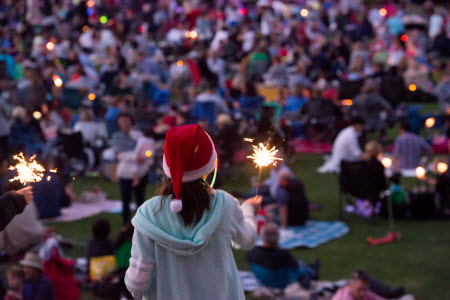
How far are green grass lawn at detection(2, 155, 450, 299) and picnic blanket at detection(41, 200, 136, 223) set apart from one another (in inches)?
8.7

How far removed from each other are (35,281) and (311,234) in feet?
12.6

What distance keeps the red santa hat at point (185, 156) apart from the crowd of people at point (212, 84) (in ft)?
0.42

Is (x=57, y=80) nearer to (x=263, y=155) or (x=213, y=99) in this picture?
(x=213, y=99)

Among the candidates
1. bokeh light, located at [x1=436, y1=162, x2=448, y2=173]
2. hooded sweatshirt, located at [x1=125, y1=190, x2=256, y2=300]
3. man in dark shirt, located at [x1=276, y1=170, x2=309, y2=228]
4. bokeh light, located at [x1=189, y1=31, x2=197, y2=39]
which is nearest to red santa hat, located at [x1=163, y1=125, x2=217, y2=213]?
hooded sweatshirt, located at [x1=125, y1=190, x2=256, y2=300]

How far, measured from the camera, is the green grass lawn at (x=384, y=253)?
294 inches

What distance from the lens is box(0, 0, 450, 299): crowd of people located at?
9.38m

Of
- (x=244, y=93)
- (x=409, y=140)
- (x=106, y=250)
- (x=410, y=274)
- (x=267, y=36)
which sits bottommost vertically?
(x=410, y=274)

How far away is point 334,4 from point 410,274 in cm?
2036

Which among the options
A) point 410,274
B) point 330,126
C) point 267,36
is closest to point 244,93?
point 330,126

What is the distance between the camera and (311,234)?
9.12 metres

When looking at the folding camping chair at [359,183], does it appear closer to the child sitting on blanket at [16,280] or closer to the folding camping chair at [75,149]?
the folding camping chair at [75,149]

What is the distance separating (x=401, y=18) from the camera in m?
25.0

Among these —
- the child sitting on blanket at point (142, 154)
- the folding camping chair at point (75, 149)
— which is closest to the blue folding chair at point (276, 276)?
the child sitting on blanket at point (142, 154)

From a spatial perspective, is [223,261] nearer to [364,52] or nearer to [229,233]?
[229,233]
